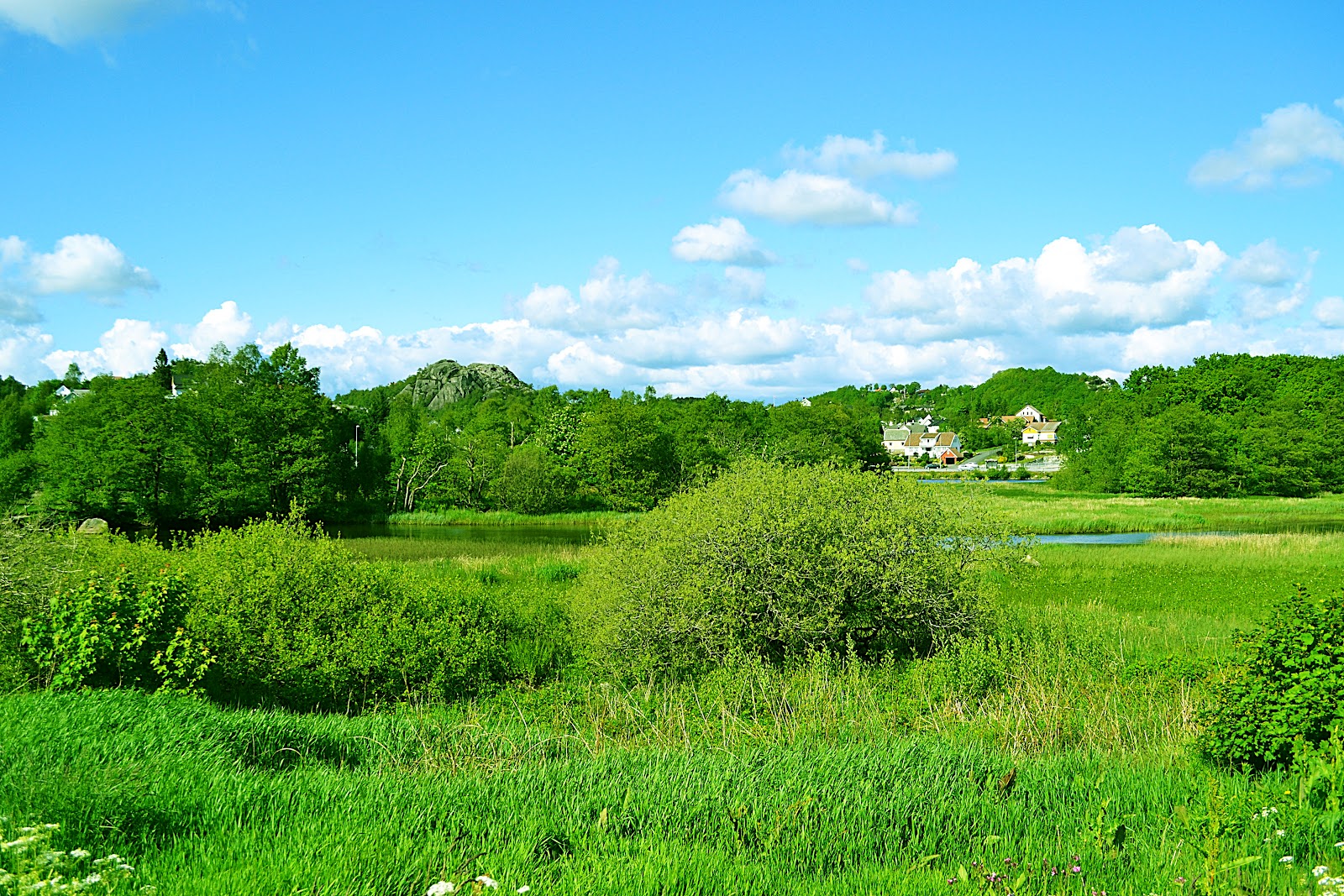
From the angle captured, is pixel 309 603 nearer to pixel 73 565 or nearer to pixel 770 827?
pixel 73 565

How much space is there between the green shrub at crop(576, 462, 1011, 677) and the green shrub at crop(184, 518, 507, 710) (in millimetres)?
2399

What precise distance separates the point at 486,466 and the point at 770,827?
6737 cm

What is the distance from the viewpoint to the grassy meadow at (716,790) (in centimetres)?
472

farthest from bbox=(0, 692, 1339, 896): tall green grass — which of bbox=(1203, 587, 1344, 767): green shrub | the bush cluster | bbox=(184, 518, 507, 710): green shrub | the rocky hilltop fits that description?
the rocky hilltop

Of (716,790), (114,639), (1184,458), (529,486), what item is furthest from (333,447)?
(1184,458)

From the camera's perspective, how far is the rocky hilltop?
567 feet

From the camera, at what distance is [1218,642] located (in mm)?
15680

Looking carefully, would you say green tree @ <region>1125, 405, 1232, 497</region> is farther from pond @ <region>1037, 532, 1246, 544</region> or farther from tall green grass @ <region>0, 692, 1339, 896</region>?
tall green grass @ <region>0, 692, 1339, 896</region>

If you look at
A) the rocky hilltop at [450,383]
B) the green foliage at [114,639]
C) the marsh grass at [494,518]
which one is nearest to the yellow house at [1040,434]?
the rocky hilltop at [450,383]

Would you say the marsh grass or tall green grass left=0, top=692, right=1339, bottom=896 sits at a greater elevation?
tall green grass left=0, top=692, right=1339, bottom=896

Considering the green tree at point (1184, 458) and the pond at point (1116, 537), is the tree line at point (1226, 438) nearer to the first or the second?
the green tree at point (1184, 458)

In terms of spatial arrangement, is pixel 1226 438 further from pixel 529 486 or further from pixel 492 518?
pixel 492 518

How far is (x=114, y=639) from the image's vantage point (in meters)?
9.73

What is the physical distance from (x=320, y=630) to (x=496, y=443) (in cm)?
6380
